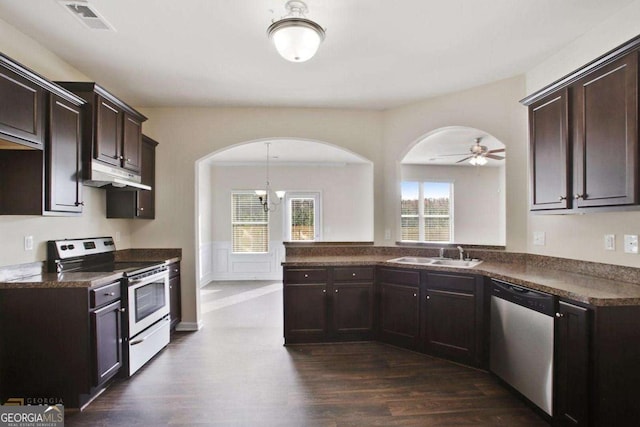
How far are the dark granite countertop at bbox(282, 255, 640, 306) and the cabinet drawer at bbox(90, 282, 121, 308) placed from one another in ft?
4.95

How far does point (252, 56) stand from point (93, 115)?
1.41 m

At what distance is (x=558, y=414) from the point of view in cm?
200

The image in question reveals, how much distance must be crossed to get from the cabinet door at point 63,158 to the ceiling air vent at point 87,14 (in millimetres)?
585

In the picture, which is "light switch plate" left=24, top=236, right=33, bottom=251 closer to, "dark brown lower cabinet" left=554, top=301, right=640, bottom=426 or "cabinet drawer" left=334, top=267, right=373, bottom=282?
"cabinet drawer" left=334, top=267, right=373, bottom=282

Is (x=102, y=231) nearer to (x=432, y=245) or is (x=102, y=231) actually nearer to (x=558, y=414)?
(x=432, y=245)

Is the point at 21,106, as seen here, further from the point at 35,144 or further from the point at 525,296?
the point at 525,296

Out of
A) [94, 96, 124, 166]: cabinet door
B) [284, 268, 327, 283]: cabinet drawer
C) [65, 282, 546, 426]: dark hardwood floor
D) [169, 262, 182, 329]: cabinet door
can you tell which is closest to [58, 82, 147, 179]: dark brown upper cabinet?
[94, 96, 124, 166]: cabinet door

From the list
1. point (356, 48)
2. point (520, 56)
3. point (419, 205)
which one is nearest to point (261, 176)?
point (419, 205)

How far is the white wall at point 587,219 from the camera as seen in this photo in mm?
2164

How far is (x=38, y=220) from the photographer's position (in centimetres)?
258

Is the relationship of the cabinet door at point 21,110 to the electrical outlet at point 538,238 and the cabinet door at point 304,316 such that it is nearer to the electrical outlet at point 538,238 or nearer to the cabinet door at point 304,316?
the cabinet door at point 304,316

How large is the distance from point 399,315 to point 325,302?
30.4 inches

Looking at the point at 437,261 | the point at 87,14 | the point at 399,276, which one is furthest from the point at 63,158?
the point at 437,261

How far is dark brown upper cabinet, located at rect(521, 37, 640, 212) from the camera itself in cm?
183
